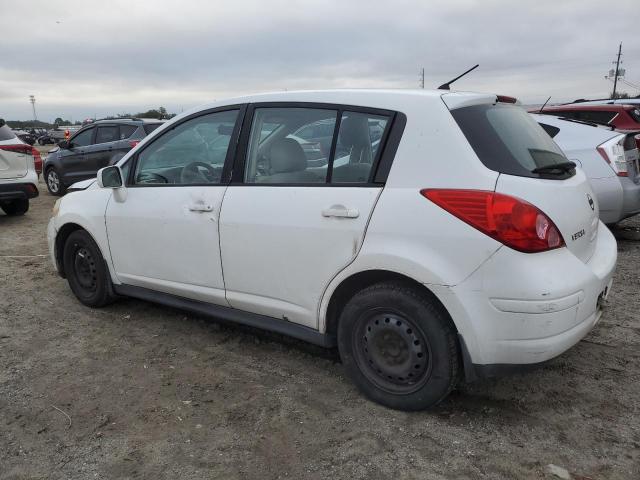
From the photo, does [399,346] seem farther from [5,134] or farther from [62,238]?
[5,134]

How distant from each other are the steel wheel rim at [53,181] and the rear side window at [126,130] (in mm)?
1929

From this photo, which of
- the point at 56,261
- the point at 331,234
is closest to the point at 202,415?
the point at 331,234

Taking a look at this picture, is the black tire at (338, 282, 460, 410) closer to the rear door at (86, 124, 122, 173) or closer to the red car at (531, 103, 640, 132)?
the red car at (531, 103, 640, 132)

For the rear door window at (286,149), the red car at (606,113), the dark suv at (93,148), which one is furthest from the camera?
the dark suv at (93,148)

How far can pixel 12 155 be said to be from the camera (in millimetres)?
8102

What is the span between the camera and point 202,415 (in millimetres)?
2910

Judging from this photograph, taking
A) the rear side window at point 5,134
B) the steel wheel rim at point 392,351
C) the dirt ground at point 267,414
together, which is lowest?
the dirt ground at point 267,414

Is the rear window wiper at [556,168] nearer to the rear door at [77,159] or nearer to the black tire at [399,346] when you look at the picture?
the black tire at [399,346]

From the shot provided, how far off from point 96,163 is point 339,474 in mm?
10195

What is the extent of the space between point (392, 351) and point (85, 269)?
292 cm

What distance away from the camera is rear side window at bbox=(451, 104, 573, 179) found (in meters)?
2.57

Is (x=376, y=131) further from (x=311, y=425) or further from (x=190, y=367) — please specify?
(x=190, y=367)

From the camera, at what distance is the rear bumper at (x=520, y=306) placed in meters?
2.39

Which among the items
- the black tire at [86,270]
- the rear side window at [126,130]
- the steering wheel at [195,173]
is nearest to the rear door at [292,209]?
the steering wheel at [195,173]
